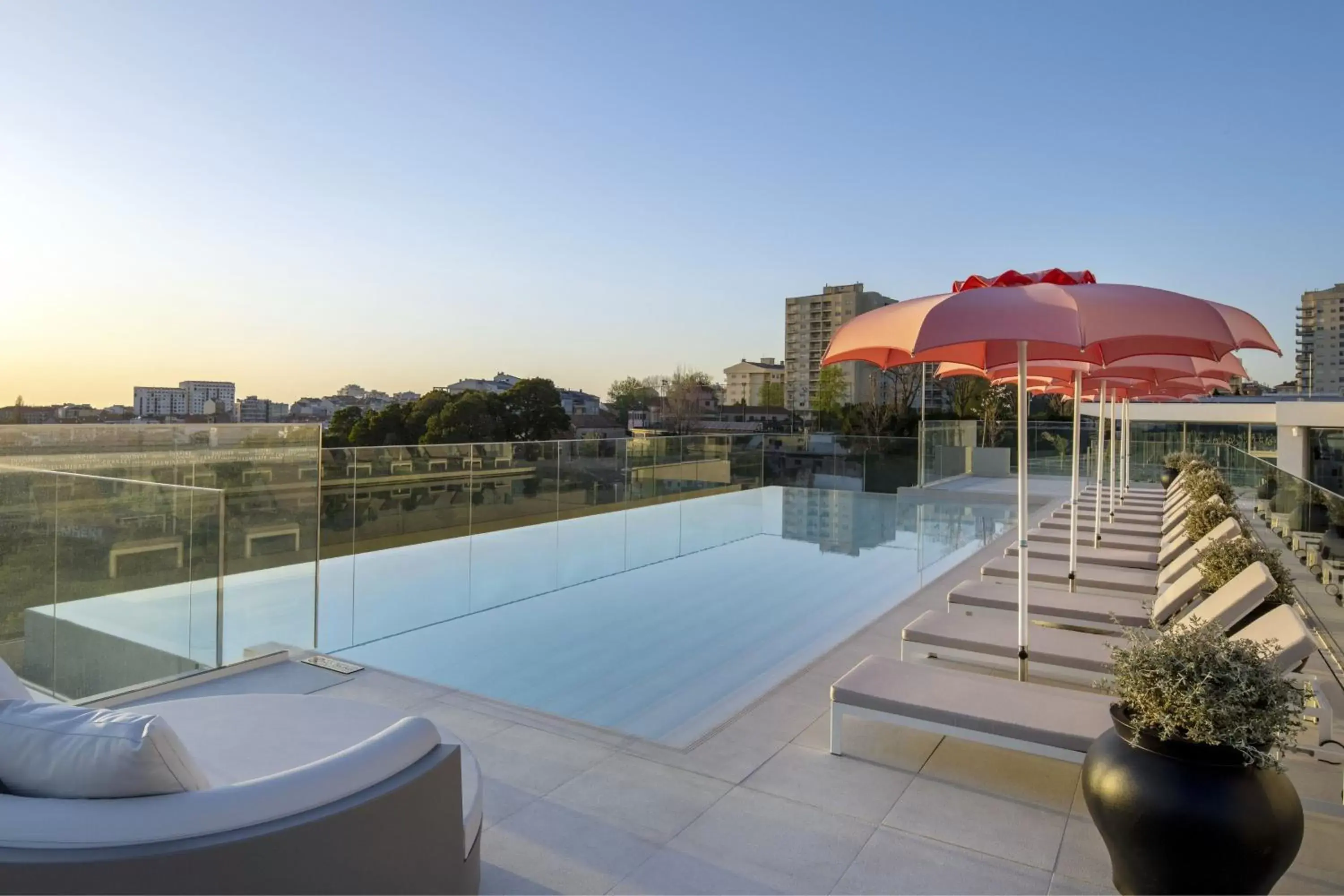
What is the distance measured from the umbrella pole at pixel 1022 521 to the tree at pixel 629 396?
2397 inches

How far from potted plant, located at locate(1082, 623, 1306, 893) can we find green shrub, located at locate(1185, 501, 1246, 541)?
428cm

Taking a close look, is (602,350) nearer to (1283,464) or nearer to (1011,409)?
(1011,409)

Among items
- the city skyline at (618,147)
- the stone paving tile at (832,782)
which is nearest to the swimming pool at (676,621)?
the stone paving tile at (832,782)

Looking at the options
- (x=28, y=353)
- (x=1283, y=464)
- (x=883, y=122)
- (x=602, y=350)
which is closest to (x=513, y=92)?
(x=883, y=122)

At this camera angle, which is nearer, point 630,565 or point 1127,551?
point 1127,551

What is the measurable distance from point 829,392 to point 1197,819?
63092 mm

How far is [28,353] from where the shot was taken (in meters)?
18.3

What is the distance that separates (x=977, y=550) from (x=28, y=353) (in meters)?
20.5

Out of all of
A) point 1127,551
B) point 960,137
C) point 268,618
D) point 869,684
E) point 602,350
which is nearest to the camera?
point 869,684

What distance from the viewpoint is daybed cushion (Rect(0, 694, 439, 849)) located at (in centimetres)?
154

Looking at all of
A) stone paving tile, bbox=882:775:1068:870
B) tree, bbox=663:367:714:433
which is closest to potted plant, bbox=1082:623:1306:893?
stone paving tile, bbox=882:775:1068:870

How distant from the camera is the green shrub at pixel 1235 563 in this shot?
14.6 feet

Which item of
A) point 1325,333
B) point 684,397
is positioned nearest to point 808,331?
point 684,397

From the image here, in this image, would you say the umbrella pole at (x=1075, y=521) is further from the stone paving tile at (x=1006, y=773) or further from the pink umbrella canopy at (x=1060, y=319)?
the stone paving tile at (x=1006, y=773)
